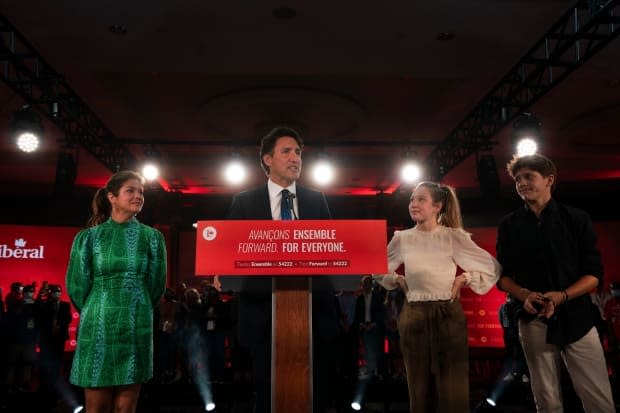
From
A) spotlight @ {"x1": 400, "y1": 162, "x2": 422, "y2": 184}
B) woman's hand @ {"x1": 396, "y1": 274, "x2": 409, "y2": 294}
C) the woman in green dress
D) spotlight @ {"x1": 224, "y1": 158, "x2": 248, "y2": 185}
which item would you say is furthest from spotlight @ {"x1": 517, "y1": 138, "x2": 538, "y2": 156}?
the woman in green dress

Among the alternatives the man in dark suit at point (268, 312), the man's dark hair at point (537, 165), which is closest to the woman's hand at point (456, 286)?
the man's dark hair at point (537, 165)

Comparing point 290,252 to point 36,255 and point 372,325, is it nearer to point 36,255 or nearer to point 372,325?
point 372,325

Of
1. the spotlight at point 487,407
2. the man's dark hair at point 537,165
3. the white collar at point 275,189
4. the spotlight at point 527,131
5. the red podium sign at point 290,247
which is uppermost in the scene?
the spotlight at point 527,131

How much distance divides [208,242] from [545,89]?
17.5ft


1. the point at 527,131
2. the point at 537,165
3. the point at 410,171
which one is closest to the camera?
the point at 537,165

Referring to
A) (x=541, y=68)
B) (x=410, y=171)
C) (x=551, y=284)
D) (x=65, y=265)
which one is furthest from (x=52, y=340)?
(x=541, y=68)

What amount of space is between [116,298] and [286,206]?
0.99 metres

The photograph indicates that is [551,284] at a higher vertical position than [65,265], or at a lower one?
lower

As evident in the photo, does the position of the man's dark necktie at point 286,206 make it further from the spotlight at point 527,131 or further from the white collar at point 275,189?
the spotlight at point 527,131

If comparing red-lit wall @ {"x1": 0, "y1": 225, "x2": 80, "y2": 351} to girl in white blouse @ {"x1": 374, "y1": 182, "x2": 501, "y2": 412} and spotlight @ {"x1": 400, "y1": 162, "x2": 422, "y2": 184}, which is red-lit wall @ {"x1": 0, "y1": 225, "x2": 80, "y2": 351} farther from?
girl in white blouse @ {"x1": 374, "y1": 182, "x2": 501, "y2": 412}

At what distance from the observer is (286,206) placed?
→ 2.12 metres

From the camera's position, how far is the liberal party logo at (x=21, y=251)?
11.2m

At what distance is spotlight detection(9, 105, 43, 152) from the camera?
6309mm

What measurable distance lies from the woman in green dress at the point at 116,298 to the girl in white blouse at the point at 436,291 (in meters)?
1.21
